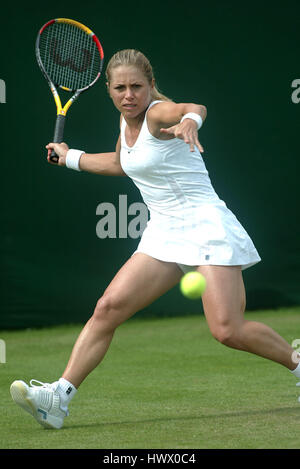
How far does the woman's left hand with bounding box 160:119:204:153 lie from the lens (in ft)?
10.2

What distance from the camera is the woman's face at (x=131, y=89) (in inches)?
139

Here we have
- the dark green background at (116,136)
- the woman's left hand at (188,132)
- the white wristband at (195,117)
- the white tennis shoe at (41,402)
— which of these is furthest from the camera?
the dark green background at (116,136)

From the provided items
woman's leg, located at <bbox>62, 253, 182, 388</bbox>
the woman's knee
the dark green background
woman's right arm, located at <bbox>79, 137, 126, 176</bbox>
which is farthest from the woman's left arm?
the dark green background

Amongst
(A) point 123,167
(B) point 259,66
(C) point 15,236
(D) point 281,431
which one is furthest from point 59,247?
(D) point 281,431

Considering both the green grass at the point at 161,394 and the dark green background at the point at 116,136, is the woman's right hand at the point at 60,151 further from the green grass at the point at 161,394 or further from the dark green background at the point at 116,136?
the dark green background at the point at 116,136

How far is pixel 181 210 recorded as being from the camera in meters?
3.66

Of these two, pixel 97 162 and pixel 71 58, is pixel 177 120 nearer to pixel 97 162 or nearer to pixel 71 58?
pixel 97 162

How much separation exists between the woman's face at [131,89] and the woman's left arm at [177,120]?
0.06 m

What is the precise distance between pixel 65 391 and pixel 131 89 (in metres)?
1.23

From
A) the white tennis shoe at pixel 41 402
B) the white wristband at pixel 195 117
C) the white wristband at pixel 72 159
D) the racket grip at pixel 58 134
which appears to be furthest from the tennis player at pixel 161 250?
the racket grip at pixel 58 134

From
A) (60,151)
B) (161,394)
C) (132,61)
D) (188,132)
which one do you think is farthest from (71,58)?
(161,394)

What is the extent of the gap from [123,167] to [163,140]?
241 millimetres

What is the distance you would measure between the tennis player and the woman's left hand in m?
0.25

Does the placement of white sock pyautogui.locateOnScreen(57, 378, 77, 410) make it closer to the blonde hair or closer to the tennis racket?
the blonde hair
